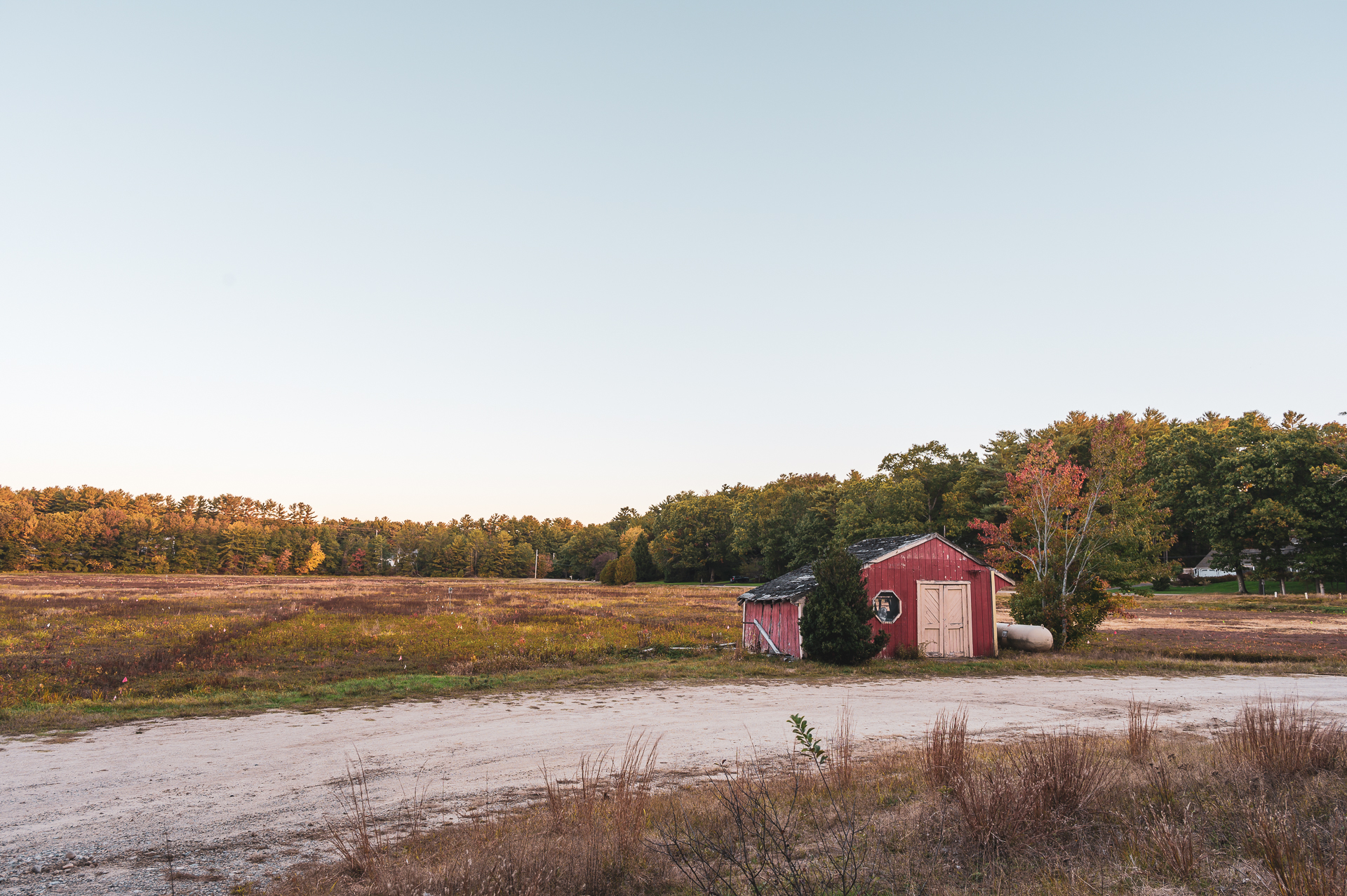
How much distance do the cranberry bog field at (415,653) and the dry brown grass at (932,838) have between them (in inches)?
409

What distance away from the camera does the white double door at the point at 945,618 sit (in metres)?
23.0

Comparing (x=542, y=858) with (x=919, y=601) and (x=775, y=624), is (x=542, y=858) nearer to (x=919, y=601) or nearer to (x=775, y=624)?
(x=775, y=624)

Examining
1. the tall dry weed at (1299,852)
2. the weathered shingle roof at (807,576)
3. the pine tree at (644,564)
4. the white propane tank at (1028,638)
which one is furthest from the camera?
the pine tree at (644,564)

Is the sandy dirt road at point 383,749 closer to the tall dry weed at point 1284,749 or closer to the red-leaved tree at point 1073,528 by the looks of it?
the tall dry weed at point 1284,749

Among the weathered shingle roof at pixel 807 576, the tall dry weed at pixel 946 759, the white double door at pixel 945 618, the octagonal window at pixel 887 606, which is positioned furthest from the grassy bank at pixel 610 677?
the tall dry weed at pixel 946 759

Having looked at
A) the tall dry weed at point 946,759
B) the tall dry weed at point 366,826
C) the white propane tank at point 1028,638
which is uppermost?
the tall dry weed at point 946,759

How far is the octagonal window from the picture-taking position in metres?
22.4

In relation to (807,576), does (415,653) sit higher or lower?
lower

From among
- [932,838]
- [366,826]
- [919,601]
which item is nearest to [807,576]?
[919,601]

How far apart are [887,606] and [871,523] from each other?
5598cm

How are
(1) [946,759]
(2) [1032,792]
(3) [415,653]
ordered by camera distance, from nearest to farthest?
(2) [1032,792], (1) [946,759], (3) [415,653]

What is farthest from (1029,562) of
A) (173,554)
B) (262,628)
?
(173,554)

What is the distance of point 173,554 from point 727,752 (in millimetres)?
135386

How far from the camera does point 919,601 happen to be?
23.0 m
